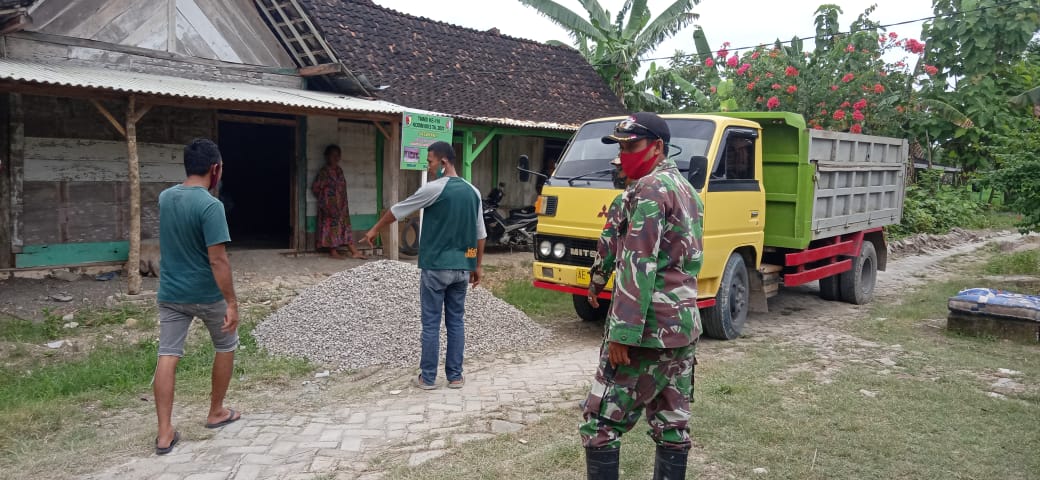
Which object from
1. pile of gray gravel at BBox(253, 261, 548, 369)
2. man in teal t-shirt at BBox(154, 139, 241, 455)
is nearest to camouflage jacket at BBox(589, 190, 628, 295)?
man in teal t-shirt at BBox(154, 139, 241, 455)

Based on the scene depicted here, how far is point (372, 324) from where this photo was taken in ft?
21.5

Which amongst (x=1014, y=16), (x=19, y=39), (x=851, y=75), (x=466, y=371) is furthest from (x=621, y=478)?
(x=1014, y=16)

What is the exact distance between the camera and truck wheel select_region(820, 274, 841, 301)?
9625 mm

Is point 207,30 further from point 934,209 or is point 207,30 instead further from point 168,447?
point 934,209

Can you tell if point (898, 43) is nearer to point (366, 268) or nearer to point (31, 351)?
point (366, 268)

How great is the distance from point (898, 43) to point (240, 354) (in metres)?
16.3

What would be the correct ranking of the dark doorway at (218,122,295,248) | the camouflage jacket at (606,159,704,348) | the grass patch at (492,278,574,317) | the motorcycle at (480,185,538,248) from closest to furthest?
the camouflage jacket at (606,159,704,348)
the grass patch at (492,278,574,317)
the motorcycle at (480,185,538,248)
the dark doorway at (218,122,295,248)

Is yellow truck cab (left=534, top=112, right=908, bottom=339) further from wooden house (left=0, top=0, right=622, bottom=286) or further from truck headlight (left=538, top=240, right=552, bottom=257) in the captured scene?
wooden house (left=0, top=0, right=622, bottom=286)

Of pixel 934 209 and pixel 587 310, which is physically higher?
pixel 934 209

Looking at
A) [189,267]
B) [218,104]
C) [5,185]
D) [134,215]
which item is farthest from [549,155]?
[189,267]

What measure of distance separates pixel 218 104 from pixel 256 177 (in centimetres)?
754

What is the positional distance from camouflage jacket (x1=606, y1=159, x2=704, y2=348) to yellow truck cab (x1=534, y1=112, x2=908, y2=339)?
3128 millimetres

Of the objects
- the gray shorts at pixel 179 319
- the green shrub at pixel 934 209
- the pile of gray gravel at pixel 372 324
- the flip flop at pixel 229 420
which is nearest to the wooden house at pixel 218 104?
the pile of gray gravel at pixel 372 324

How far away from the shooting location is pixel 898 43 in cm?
1686
